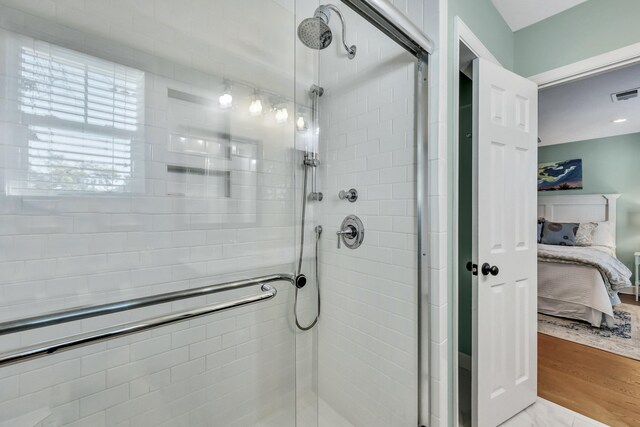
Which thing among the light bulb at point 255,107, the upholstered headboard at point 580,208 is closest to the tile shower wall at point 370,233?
the light bulb at point 255,107

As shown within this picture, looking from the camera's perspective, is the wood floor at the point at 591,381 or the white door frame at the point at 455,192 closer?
the white door frame at the point at 455,192

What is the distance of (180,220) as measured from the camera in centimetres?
124

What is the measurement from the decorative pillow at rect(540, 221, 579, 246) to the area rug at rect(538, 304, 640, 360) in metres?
1.38

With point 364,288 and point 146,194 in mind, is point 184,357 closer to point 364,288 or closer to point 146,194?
point 146,194

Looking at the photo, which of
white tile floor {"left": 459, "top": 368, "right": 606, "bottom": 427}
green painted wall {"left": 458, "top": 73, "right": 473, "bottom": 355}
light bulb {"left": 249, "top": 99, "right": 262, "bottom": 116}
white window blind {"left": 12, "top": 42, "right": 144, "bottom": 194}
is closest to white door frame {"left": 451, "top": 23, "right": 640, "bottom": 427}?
green painted wall {"left": 458, "top": 73, "right": 473, "bottom": 355}

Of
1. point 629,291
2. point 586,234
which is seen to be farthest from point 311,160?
point 629,291

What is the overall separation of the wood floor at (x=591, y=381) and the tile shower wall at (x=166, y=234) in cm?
194

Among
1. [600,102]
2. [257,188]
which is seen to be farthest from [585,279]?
[257,188]

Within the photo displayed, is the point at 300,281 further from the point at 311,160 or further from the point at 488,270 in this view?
the point at 488,270

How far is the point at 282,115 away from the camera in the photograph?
60.7 inches

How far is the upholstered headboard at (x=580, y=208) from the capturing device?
14.6ft

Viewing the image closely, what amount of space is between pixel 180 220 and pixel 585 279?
420 centimetres

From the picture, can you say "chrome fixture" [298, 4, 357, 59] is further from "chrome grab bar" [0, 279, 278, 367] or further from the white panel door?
"chrome grab bar" [0, 279, 278, 367]

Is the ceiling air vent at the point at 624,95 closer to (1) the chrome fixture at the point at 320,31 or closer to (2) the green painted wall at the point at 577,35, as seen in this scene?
(2) the green painted wall at the point at 577,35
